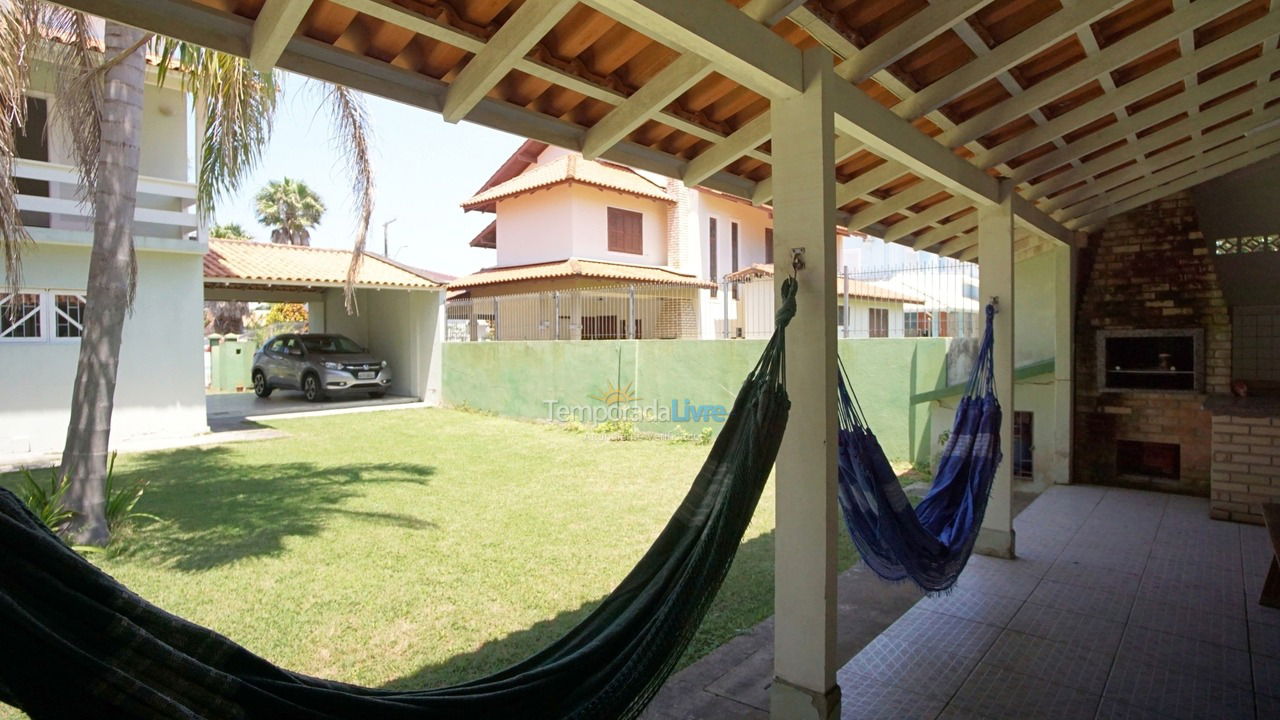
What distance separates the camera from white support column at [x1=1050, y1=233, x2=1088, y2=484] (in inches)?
221

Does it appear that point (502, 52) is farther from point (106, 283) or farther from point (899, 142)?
point (106, 283)

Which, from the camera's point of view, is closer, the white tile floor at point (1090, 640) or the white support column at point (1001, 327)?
the white tile floor at point (1090, 640)

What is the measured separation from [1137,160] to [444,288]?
36.8 feet

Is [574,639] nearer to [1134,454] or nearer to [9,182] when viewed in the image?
[9,182]

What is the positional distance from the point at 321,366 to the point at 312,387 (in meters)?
0.57

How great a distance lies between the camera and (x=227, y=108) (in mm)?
5395

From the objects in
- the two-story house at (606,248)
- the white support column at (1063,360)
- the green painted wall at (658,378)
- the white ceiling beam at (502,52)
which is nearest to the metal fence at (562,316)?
the two-story house at (606,248)

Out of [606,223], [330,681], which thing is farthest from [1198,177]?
[606,223]

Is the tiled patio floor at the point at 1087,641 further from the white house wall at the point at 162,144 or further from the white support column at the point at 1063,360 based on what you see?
the white house wall at the point at 162,144

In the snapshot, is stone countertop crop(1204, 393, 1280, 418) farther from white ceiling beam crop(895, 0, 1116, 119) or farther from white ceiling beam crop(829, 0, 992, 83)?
white ceiling beam crop(829, 0, 992, 83)

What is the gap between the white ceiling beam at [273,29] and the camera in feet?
5.05

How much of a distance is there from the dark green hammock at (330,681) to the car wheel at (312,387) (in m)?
12.6

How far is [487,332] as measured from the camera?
505 inches

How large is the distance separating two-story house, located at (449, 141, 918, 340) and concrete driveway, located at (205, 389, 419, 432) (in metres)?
2.09
